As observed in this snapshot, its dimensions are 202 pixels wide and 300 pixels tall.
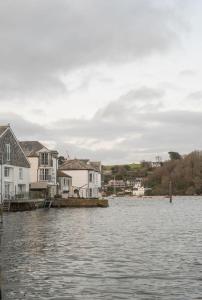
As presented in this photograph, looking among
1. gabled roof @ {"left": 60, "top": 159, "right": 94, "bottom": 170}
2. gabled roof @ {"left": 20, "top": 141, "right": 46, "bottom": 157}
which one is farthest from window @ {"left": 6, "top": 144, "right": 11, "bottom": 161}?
gabled roof @ {"left": 60, "top": 159, "right": 94, "bottom": 170}

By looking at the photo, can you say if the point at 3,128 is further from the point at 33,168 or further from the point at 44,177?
the point at 44,177

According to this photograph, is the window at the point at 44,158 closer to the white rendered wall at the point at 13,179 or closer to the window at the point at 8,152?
the white rendered wall at the point at 13,179

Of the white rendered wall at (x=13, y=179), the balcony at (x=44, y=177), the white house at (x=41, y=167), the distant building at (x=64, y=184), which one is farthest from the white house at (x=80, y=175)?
the white rendered wall at (x=13, y=179)

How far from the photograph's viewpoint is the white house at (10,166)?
273ft

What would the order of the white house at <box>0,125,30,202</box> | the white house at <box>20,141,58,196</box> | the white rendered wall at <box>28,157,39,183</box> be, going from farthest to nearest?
1. the white rendered wall at <box>28,157,39,183</box>
2. the white house at <box>20,141,58,196</box>
3. the white house at <box>0,125,30,202</box>

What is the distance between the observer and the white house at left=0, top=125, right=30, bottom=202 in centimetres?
8331

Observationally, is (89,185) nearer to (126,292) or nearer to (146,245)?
(146,245)

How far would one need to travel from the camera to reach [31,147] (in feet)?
339

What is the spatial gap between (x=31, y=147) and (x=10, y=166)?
1752 cm

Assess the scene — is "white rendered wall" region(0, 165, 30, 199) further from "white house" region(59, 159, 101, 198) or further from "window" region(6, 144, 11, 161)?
"white house" region(59, 159, 101, 198)

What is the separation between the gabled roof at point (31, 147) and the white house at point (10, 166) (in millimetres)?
9340

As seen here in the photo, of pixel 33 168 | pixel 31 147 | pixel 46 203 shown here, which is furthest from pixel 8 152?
pixel 31 147

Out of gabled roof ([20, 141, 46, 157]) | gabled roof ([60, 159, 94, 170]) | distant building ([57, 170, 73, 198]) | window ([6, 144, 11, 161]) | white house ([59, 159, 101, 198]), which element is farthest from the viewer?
gabled roof ([60, 159, 94, 170])

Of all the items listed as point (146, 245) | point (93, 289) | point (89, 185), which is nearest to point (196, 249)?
point (146, 245)
